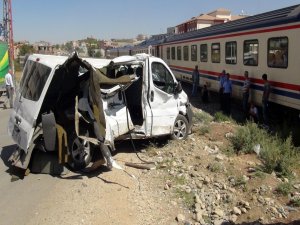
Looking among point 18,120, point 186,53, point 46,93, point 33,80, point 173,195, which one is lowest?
point 173,195

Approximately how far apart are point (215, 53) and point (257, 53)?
181 inches

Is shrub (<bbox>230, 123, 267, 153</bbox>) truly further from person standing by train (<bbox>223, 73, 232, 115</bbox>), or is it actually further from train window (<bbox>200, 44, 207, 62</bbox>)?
train window (<bbox>200, 44, 207, 62</bbox>)

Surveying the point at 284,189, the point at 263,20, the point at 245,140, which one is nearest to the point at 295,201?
the point at 284,189

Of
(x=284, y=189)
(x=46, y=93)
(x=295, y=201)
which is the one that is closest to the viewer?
(x=295, y=201)

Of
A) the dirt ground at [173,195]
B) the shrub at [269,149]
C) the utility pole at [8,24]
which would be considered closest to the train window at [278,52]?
the shrub at [269,149]

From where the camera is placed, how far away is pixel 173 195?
696cm

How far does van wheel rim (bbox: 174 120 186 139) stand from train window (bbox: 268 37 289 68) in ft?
12.0

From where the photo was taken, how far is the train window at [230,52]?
15.9m

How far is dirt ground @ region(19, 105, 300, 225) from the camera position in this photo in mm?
6133

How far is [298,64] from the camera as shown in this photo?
37.4 feet

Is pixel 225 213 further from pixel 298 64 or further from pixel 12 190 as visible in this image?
pixel 298 64

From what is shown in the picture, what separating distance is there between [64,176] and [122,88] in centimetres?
218

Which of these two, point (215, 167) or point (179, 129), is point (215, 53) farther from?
point (215, 167)

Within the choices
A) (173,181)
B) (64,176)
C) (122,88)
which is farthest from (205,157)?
(64,176)
